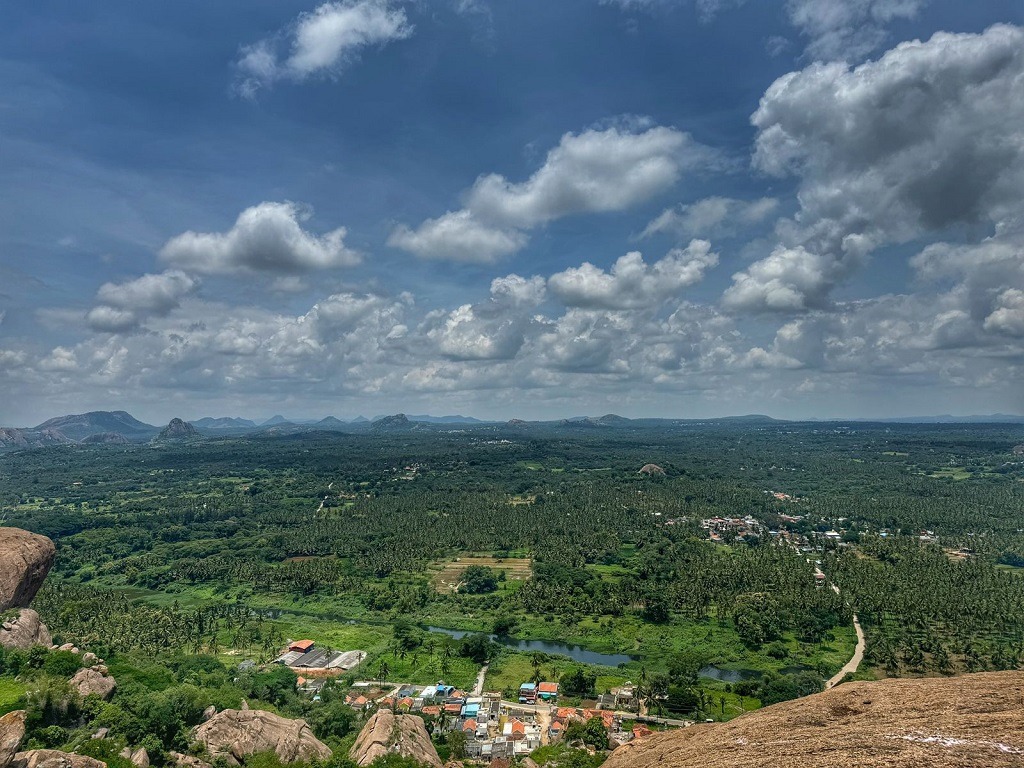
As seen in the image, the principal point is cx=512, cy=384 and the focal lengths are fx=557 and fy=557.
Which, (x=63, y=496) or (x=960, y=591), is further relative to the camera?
(x=63, y=496)

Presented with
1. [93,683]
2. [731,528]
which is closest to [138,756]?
[93,683]

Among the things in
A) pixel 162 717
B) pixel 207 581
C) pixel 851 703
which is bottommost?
pixel 207 581

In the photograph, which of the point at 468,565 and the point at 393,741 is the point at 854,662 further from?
the point at 468,565

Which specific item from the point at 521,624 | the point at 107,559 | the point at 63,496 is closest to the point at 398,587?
the point at 521,624

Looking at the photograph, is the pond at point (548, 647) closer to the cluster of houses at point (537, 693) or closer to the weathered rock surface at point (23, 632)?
the cluster of houses at point (537, 693)

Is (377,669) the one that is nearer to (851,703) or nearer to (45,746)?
(45,746)
